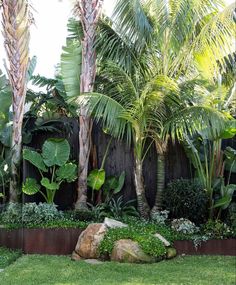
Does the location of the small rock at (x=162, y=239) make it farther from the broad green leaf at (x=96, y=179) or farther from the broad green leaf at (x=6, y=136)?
the broad green leaf at (x=6, y=136)

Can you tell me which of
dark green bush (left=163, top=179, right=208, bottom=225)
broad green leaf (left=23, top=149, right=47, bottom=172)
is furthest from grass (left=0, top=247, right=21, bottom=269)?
dark green bush (left=163, top=179, right=208, bottom=225)

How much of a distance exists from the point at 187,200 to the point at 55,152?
8.49 feet

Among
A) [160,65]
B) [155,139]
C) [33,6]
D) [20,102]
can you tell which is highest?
[33,6]

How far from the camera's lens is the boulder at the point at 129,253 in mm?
6129

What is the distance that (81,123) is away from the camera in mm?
7965

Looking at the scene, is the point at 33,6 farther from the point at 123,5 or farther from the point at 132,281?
the point at 132,281

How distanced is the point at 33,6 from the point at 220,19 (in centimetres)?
369

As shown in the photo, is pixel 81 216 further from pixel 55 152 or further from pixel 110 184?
pixel 55 152

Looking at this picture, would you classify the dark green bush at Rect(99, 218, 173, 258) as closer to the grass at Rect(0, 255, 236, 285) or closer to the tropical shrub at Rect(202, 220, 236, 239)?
the grass at Rect(0, 255, 236, 285)

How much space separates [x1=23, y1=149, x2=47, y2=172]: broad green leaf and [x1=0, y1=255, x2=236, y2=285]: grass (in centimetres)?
183

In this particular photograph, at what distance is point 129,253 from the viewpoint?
242 inches

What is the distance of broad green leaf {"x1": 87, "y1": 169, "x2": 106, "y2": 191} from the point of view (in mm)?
7934

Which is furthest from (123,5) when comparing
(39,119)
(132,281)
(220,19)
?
(132,281)

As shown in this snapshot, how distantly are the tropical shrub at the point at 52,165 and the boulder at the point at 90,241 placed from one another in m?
1.38
